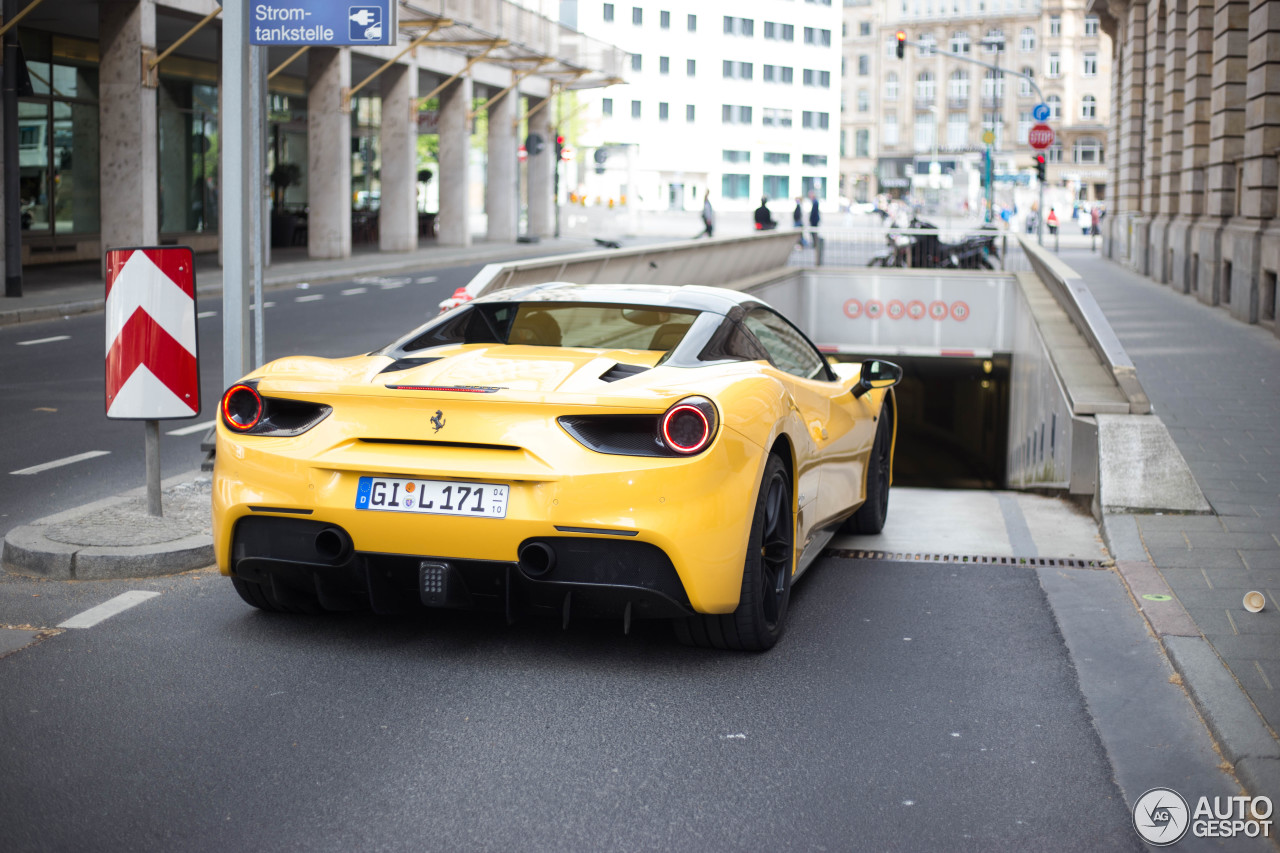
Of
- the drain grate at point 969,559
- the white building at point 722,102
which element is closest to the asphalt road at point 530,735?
the drain grate at point 969,559

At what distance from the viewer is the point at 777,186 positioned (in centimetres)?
11194

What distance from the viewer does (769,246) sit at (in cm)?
2778

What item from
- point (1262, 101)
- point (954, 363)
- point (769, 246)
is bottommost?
point (954, 363)

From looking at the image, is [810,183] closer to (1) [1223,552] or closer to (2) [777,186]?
(2) [777,186]

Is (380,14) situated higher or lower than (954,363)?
higher

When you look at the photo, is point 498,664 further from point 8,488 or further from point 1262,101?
point 1262,101

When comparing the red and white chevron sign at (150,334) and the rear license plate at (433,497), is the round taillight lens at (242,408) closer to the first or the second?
the rear license plate at (433,497)

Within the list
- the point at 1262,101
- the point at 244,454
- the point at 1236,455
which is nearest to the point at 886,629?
the point at 244,454

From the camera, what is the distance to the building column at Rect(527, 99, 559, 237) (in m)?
50.9

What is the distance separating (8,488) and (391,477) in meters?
4.46

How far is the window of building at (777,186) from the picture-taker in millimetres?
110688

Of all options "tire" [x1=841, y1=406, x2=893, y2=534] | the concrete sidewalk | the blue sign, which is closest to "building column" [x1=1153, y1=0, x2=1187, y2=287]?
the concrete sidewalk

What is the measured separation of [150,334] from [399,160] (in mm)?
31864

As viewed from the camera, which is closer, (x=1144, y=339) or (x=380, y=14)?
(x=380, y=14)
